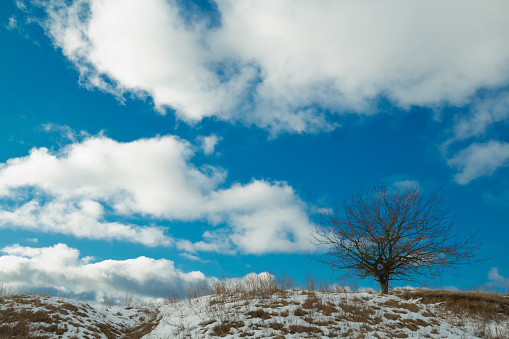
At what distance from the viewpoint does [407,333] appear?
559 inches

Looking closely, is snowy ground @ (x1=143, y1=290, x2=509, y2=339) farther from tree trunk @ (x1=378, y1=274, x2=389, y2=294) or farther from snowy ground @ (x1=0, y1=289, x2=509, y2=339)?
tree trunk @ (x1=378, y1=274, x2=389, y2=294)

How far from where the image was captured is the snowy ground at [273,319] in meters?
13.9

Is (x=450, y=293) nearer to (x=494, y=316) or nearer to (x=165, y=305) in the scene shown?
(x=494, y=316)

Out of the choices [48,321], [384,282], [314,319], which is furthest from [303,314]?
[48,321]

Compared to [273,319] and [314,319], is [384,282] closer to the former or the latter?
[314,319]

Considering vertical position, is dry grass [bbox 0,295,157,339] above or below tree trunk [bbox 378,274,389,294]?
below

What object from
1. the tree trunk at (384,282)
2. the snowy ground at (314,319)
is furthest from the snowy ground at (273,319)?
the tree trunk at (384,282)

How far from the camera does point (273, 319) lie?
14.5m

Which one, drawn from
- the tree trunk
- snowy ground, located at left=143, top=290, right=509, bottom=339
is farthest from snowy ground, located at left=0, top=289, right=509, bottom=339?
the tree trunk

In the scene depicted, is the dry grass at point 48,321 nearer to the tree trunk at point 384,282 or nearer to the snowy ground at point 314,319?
the snowy ground at point 314,319

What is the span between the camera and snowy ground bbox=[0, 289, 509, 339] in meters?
13.9

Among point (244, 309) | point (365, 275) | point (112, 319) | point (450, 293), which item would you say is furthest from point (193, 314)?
point (450, 293)

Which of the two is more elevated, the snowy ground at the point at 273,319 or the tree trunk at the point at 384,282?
the tree trunk at the point at 384,282

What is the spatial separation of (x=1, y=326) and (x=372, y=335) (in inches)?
701
